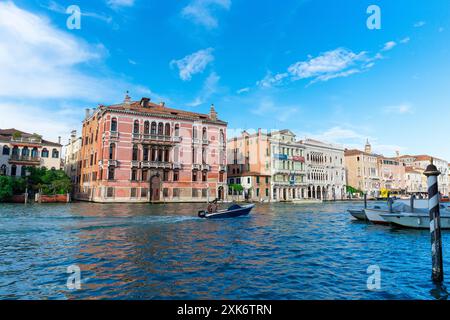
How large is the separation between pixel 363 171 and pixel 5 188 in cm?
6636

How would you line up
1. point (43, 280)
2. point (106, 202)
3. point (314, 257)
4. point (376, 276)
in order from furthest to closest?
1. point (106, 202)
2. point (314, 257)
3. point (376, 276)
4. point (43, 280)

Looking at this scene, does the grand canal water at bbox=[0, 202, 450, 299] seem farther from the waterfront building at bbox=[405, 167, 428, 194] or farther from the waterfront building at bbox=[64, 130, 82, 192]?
the waterfront building at bbox=[405, 167, 428, 194]

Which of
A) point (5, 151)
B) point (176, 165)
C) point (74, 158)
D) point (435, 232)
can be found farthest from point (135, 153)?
point (435, 232)

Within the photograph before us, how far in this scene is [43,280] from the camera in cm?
656

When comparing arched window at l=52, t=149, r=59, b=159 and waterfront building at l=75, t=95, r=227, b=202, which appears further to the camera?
arched window at l=52, t=149, r=59, b=159

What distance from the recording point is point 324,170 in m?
60.4

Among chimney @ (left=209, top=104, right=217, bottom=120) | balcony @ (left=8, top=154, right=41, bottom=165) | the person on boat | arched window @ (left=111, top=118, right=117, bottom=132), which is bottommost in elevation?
the person on boat

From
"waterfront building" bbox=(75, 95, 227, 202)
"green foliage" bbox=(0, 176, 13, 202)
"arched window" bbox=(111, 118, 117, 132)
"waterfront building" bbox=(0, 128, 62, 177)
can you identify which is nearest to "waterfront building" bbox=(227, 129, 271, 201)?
"waterfront building" bbox=(75, 95, 227, 202)

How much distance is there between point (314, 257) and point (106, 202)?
30.7m

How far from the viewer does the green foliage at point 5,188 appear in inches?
1244

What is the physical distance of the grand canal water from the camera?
601 cm

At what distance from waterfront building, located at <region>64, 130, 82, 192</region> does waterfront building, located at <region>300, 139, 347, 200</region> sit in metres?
39.5

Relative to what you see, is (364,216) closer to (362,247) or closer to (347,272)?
(362,247)
